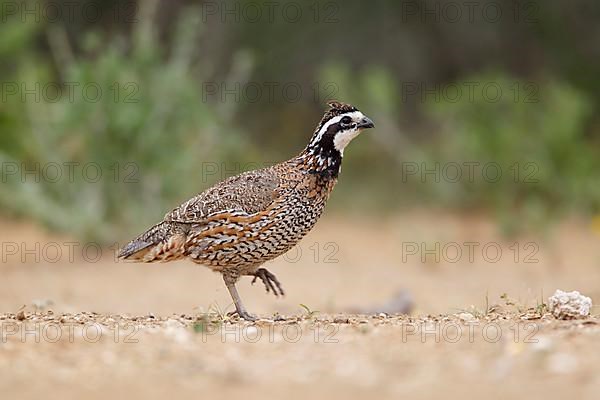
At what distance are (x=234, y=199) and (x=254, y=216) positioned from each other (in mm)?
215

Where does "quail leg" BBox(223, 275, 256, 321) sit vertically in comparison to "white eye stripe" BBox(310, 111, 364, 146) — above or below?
below

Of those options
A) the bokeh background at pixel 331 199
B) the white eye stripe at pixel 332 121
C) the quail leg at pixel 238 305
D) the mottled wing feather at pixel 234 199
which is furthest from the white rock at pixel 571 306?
the white eye stripe at pixel 332 121

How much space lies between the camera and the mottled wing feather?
22.3 ft

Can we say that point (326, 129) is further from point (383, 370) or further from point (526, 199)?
point (526, 199)

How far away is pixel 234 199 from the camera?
6.85m

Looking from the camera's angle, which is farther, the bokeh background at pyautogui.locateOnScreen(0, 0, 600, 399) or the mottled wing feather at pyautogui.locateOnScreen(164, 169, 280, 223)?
the mottled wing feather at pyautogui.locateOnScreen(164, 169, 280, 223)

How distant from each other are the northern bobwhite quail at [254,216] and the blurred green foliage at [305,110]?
4.24 metres

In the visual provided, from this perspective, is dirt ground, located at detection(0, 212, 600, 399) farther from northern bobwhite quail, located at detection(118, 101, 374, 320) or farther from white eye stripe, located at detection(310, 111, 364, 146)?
white eye stripe, located at detection(310, 111, 364, 146)

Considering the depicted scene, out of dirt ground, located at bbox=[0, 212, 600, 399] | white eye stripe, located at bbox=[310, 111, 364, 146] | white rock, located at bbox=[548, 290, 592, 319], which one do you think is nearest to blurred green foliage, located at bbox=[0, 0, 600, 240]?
dirt ground, located at bbox=[0, 212, 600, 399]

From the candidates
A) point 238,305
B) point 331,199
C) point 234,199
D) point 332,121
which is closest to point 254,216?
point 234,199

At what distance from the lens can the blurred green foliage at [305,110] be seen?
11969 mm

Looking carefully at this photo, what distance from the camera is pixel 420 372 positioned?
4.11 metres

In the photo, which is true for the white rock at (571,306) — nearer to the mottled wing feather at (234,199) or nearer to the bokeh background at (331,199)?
the bokeh background at (331,199)

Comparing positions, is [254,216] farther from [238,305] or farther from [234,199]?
[238,305]
